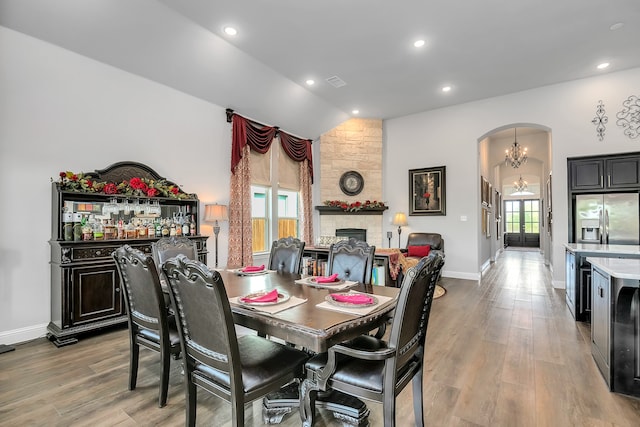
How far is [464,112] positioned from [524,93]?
1.08 metres

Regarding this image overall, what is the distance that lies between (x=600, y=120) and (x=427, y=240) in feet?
11.7

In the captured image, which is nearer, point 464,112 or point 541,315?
point 541,315

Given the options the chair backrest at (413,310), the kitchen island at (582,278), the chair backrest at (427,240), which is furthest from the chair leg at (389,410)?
the chair backrest at (427,240)

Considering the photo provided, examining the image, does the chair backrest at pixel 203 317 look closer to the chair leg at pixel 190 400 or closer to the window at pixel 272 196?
the chair leg at pixel 190 400

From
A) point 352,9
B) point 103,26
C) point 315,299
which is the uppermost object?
point 352,9

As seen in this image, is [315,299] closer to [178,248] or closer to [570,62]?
[178,248]

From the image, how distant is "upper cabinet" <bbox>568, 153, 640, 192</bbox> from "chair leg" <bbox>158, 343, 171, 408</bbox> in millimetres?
6456

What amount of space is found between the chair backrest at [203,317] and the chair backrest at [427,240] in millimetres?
5649

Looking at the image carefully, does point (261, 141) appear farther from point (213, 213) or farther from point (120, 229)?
point (120, 229)

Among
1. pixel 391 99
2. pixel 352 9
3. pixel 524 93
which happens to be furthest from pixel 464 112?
pixel 352 9

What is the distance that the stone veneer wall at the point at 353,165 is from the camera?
7.48 metres

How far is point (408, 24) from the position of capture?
156 inches

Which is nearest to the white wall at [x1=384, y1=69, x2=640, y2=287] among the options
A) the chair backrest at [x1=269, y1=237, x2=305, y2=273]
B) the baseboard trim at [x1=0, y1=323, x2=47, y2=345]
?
the chair backrest at [x1=269, y1=237, x2=305, y2=273]

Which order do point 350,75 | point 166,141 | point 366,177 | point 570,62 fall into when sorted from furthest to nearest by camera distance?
point 366,177
point 350,75
point 570,62
point 166,141
